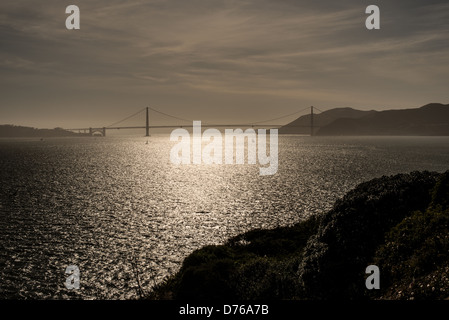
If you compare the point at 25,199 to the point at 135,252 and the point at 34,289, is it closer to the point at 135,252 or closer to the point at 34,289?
the point at 135,252

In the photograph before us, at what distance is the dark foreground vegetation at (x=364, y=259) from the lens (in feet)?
44.3

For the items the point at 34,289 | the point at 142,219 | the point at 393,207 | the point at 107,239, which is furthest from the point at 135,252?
the point at 393,207

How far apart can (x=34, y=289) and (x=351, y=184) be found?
62.9m

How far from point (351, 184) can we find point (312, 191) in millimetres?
12942

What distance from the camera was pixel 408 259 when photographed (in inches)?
563

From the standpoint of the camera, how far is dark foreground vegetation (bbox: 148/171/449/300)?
13.5m

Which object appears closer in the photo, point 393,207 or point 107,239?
point 393,207

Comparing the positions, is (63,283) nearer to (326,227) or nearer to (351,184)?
(326,227)

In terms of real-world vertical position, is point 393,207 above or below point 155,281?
above

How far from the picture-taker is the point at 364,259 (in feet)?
52.4
